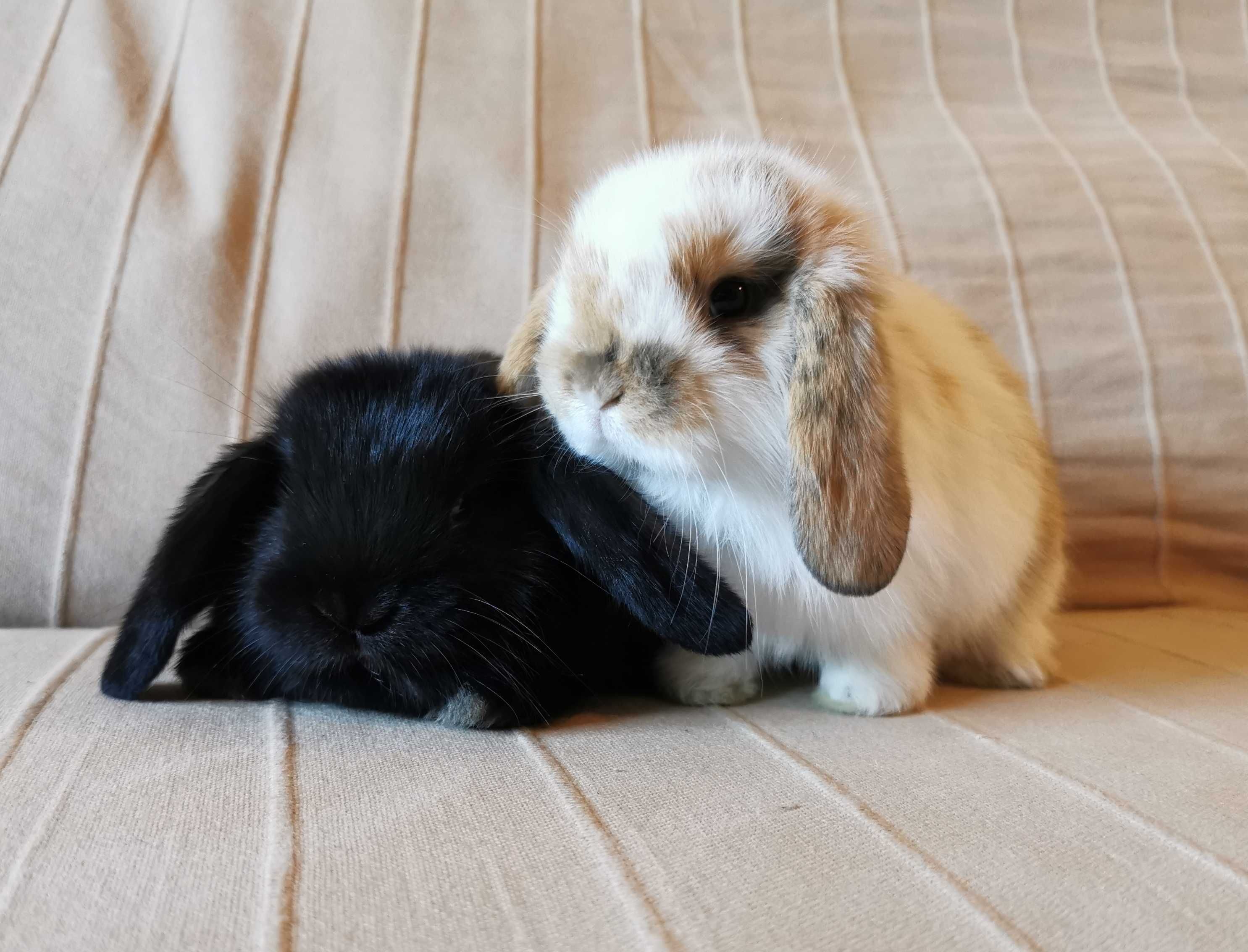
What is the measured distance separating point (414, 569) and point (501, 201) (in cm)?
81

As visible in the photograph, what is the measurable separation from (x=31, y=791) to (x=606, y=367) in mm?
518

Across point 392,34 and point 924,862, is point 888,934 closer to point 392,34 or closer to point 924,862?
point 924,862

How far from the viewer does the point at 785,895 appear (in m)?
0.54

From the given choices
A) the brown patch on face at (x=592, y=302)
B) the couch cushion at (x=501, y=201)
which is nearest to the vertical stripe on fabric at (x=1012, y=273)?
the couch cushion at (x=501, y=201)

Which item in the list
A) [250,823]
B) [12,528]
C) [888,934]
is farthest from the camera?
[12,528]

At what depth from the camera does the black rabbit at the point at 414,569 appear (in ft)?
2.51

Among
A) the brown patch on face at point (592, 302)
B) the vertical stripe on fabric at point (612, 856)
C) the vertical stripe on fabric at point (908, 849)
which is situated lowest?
the vertical stripe on fabric at point (612, 856)

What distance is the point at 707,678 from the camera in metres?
0.91

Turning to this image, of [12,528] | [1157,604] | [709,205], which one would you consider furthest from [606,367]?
[1157,604]

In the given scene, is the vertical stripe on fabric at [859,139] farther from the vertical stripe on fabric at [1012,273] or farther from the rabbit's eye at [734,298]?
the rabbit's eye at [734,298]

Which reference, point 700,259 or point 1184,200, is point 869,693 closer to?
point 700,259

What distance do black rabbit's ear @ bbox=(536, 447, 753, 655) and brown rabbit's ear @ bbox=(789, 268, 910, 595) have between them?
0.09m

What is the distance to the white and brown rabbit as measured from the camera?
2.42 feet

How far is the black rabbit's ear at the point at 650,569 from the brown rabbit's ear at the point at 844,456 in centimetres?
9
